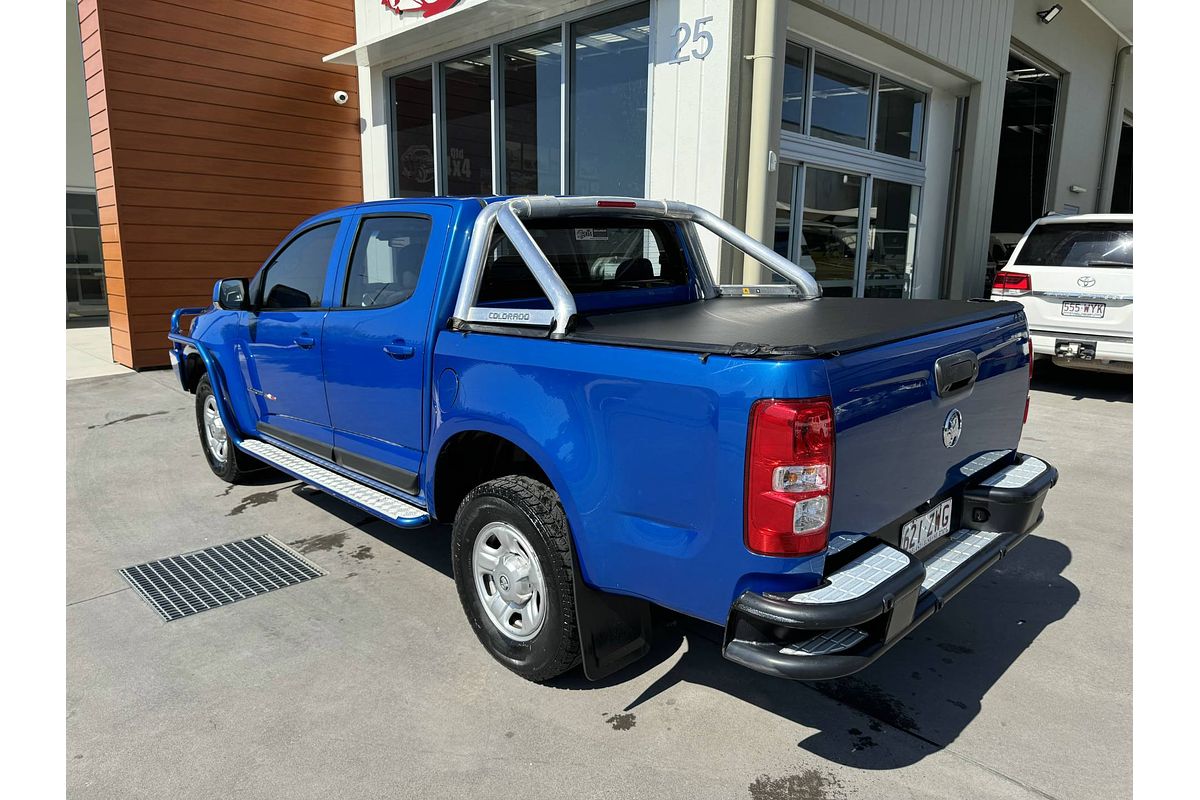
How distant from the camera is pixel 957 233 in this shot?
11.0 meters

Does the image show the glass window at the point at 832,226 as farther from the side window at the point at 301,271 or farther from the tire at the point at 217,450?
the tire at the point at 217,450

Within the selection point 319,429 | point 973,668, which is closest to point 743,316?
point 973,668

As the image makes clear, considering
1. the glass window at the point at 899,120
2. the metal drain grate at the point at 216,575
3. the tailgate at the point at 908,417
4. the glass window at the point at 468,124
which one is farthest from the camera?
the glass window at the point at 899,120

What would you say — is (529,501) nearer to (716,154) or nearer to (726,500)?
(726,500)

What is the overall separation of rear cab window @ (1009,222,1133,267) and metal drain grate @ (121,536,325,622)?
314 inches

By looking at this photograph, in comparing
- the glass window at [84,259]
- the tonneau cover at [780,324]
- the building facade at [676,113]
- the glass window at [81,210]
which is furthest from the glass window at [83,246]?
the tonneau cover at [780,324]

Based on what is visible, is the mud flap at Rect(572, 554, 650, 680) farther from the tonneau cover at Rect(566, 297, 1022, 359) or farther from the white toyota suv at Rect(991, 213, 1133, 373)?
the white toyota suv at Rect(991, 213, 1133, 373)

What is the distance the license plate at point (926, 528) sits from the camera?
9.13 feet

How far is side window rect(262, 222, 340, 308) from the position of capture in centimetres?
432

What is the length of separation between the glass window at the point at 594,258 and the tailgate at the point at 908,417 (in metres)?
1.62

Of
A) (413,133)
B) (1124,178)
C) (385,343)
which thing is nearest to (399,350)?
(385,343)

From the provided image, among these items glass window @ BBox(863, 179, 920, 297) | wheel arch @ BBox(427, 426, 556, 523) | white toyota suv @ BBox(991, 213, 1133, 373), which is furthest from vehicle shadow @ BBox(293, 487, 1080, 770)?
glass window @ BBox(863, 179, 920, 297)

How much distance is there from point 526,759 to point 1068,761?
71.6 inches

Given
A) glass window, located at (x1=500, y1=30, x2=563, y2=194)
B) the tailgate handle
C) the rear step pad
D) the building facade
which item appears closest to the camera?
the tailgate handle
